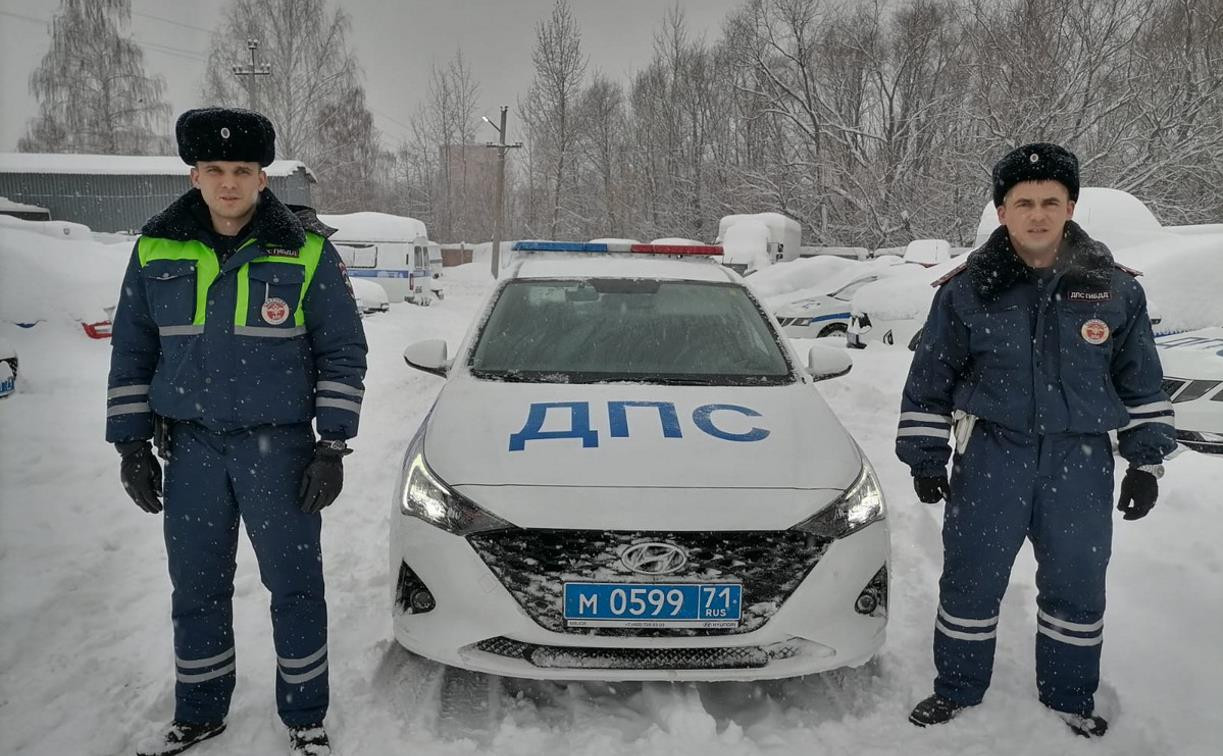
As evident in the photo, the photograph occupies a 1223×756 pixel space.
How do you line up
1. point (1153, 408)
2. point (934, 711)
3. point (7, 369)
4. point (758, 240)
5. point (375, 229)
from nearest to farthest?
point (1153, 408) → point (934, 711) → point (7, 369) → point (375, 229) → point (758, 240)

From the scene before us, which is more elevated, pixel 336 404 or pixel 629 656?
pixel 336 404

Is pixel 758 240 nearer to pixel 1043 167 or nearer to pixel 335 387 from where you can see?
pixel 1043 167

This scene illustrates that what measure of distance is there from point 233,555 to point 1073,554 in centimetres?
247

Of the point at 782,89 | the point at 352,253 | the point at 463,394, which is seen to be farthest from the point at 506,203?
the point at 463,394

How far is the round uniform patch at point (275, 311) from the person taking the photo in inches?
86.0

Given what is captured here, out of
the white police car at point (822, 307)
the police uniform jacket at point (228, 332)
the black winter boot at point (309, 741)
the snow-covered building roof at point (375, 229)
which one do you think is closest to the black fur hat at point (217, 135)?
the police uniform jacket at point (228, 332)

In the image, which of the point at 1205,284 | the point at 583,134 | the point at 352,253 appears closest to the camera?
the point at 1205,284

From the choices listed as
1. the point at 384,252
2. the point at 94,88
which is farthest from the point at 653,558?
the point at 94,88

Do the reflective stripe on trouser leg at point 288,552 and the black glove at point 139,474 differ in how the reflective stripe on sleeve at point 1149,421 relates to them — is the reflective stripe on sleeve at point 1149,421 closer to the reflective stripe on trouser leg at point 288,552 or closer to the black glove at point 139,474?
the reflective stripe on trouser leg at point 288,552

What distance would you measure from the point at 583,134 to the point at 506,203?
8085 mm

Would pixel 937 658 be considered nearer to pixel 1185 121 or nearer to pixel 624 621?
pixel 624 621

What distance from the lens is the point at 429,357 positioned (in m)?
3.50

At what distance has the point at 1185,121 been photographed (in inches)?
809

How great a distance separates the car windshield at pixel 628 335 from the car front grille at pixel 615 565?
987 mm
